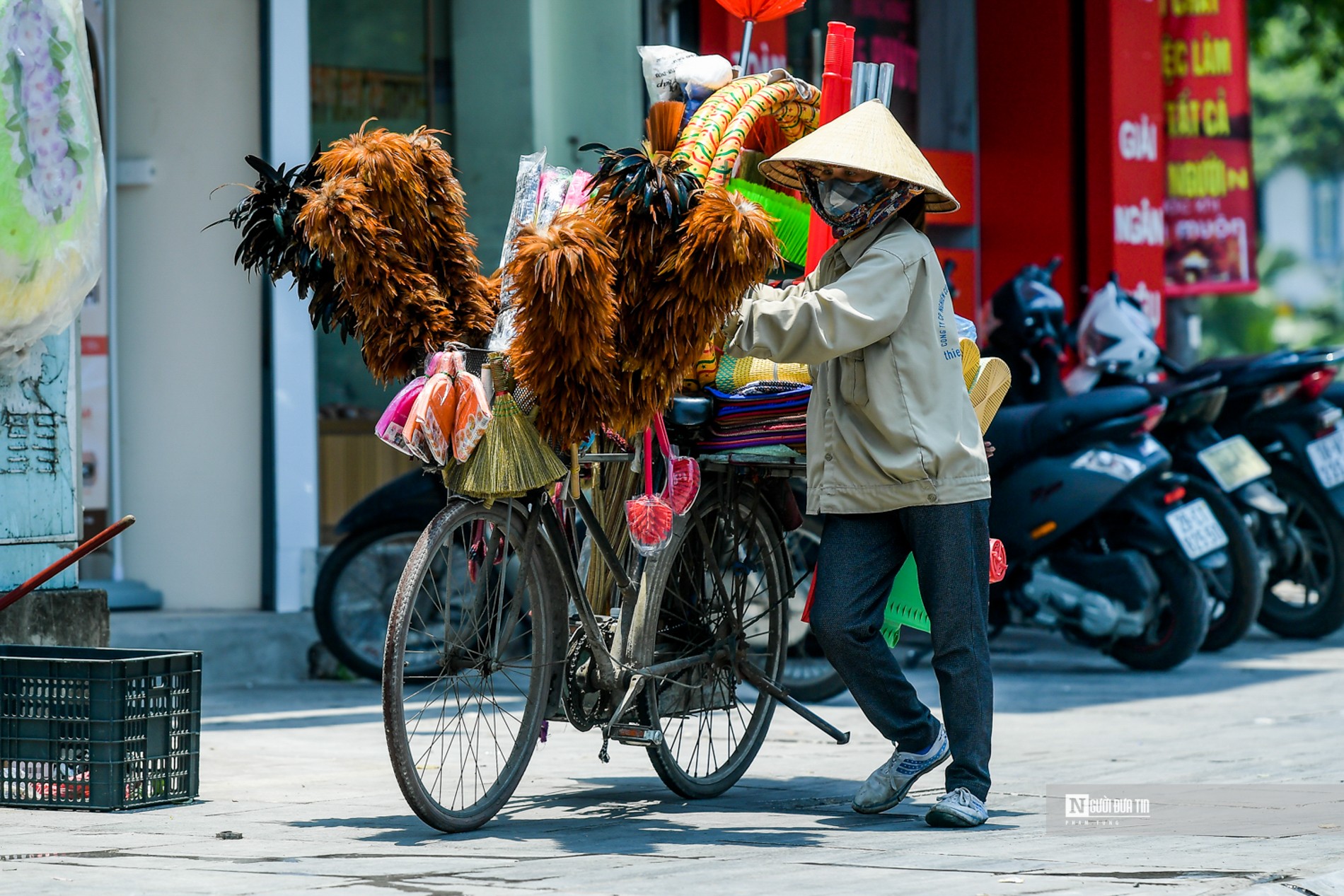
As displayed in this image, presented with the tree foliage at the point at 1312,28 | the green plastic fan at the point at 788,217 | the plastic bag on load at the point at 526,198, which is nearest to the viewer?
the plastic bag on load at the point at 526,198

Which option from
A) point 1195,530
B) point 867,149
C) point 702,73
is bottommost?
point 1195,530

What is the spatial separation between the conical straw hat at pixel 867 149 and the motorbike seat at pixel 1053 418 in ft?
11.6

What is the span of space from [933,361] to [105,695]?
2216 mm

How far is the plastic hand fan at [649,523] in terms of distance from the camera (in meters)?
4.67

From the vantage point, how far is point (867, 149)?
4.60 metres

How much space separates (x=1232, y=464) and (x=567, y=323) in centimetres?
567

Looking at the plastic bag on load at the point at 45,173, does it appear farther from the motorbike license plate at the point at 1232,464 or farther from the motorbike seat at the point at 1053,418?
the motorbike license plate at the point at 1232,464

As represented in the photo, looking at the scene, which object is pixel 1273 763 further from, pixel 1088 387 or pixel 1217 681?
pixel 1088 387

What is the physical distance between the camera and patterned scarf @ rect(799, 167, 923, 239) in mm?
4691

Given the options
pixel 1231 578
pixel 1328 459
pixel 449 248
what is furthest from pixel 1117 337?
pixel 449 248

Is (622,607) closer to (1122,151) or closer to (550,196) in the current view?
(550,196)

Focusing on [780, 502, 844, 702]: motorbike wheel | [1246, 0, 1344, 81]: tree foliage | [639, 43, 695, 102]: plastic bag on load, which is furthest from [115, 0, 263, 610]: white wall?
[1246, 0, 1344, 81]: tree foliage

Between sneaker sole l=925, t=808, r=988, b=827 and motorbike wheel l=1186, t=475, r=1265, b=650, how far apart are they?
423 cm

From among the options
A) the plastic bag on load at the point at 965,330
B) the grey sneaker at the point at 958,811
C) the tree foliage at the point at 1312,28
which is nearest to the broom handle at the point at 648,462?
the plastic bag on load at the point at 965,330
